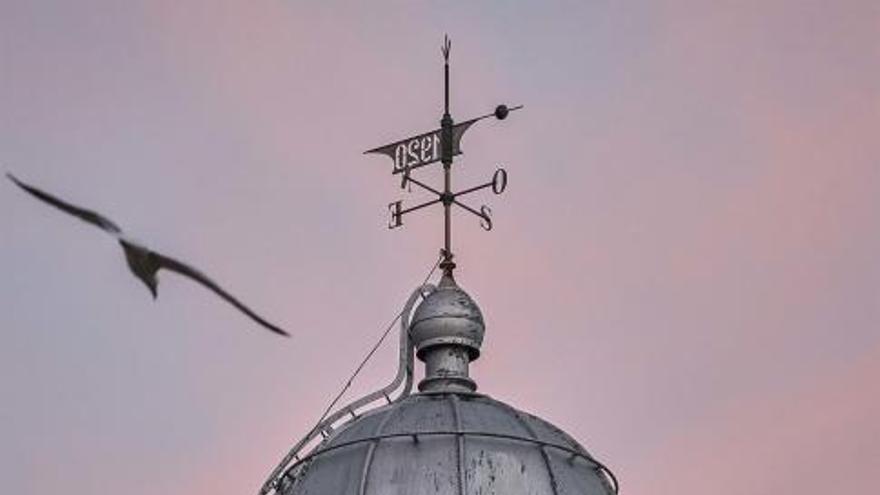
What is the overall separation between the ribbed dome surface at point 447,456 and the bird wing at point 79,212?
23.3 m

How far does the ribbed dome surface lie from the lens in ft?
83.4

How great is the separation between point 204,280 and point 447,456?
23.9 meters

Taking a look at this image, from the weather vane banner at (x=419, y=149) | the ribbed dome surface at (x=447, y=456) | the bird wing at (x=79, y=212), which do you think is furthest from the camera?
the weather vane banner at (x=419, y=149)

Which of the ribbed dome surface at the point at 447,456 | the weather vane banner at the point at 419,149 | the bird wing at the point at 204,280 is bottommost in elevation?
the bird wing at the point at 204,280

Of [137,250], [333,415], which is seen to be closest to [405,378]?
[333,415]

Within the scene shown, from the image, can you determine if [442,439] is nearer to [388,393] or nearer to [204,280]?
[388,393]

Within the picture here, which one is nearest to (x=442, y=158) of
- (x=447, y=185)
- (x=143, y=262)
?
(x=447, y=185)

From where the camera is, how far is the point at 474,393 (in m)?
28.2

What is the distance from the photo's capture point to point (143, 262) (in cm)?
200

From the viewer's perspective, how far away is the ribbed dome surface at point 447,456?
83.4ft

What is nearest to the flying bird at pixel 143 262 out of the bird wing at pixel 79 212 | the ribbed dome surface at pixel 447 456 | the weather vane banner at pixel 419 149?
the bird wing at pixel 79 212

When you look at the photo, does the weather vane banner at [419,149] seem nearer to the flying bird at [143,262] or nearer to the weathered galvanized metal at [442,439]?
the weathered galvanized metal at [442,439]

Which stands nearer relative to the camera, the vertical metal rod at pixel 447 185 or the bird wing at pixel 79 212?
the bird wing at pixel 79 212

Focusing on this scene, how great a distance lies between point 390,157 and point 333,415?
5069 millimetres
